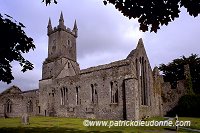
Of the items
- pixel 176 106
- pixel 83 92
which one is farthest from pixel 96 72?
pixel 176 106

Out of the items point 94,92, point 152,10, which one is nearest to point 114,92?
point 94,92

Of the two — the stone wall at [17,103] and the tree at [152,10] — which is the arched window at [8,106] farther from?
the tree at [152,10]

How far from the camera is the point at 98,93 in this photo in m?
35.8

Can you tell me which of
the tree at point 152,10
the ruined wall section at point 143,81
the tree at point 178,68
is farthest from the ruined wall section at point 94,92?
the tree at point 152,10

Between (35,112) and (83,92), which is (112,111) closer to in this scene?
(83,92)

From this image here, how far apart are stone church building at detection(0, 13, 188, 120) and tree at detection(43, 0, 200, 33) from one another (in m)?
25.6

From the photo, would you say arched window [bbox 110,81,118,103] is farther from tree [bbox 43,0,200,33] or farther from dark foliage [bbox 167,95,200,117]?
tree [bbox 43,0,200,33]

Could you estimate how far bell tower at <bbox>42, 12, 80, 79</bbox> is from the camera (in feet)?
176

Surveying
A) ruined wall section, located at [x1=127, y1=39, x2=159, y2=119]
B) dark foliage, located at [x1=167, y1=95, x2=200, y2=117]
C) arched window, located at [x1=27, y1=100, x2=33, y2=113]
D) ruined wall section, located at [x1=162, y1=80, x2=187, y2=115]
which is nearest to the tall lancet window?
ruined wall section, located at [x1=127, y1=39, x2=159, y2=119]

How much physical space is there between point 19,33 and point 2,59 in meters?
1.27

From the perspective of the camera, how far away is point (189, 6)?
535 cm

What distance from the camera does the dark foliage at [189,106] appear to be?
36.0 metres

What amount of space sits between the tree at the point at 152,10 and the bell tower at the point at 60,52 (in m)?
46.6

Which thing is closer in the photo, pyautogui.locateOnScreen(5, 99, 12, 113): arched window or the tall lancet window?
the tall lancet window
